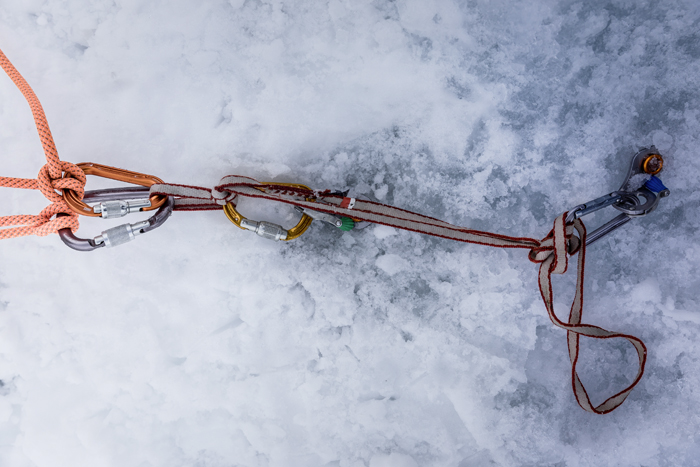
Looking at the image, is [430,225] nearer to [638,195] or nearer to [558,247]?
[558,247]

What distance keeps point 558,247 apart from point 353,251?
0.66 m

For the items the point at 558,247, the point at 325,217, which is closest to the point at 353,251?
the point at 325,217

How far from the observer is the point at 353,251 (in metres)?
1.50

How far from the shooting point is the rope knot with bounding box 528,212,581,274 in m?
1.28

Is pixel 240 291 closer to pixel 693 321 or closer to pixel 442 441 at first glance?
pixel 442 441

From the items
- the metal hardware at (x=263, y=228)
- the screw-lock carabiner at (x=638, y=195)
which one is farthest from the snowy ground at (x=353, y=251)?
the metal hardware at (x=263, y=228)

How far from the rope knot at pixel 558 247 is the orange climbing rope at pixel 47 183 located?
1.46 metres

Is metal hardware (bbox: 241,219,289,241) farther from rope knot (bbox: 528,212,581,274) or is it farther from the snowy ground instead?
rope knot (bbox: 528,212,581,274)

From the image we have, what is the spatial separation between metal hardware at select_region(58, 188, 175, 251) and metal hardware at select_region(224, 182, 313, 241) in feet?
0.66

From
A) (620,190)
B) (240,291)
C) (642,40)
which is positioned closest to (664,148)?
(620,190)

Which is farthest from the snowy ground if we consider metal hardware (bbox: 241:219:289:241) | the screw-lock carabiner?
metal hardware (bbox: 241:219:289:241)

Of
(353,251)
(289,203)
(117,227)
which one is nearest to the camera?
(117,227)

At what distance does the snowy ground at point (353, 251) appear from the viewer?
56.0 inches

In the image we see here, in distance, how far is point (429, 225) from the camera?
1.35m
